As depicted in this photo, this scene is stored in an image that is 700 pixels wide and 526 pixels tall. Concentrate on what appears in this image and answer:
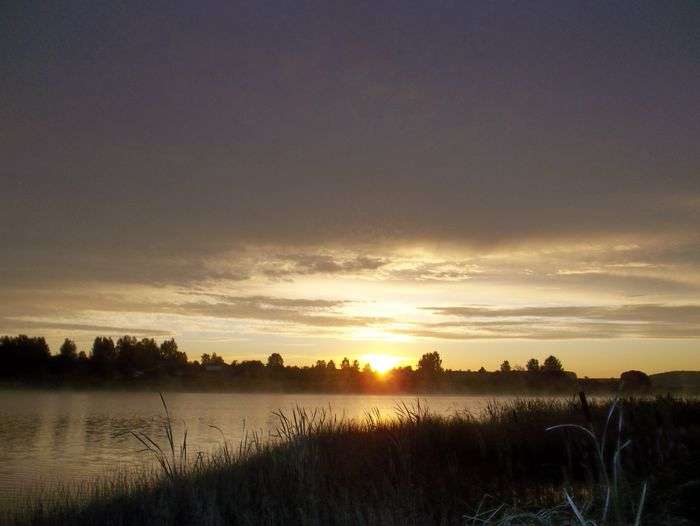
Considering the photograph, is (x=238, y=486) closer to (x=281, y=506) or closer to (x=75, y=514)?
Result: (x=281, y=506)

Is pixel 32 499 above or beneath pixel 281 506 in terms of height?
beneath

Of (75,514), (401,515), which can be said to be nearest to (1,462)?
(75,514)

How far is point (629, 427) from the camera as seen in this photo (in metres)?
16.9

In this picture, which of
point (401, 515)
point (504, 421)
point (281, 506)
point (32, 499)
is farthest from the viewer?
point (504, 421)

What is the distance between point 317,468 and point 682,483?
23.2 feet

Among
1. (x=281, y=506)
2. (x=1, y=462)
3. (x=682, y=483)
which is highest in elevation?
(x=682, y=483)

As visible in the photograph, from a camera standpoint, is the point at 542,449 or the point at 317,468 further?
the point at 542,449

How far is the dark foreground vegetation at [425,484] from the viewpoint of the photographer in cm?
777

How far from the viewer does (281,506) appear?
1078 cm

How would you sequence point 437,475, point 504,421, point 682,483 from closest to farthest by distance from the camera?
point 682,483 → point 437,475 → point 504,421

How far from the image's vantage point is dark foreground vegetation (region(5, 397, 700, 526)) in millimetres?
7773

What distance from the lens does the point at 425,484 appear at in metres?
12.1

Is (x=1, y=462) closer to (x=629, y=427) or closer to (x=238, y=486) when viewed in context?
(x=238, y=486)

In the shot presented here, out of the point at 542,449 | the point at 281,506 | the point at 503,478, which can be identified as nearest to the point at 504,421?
the point at 542,449
